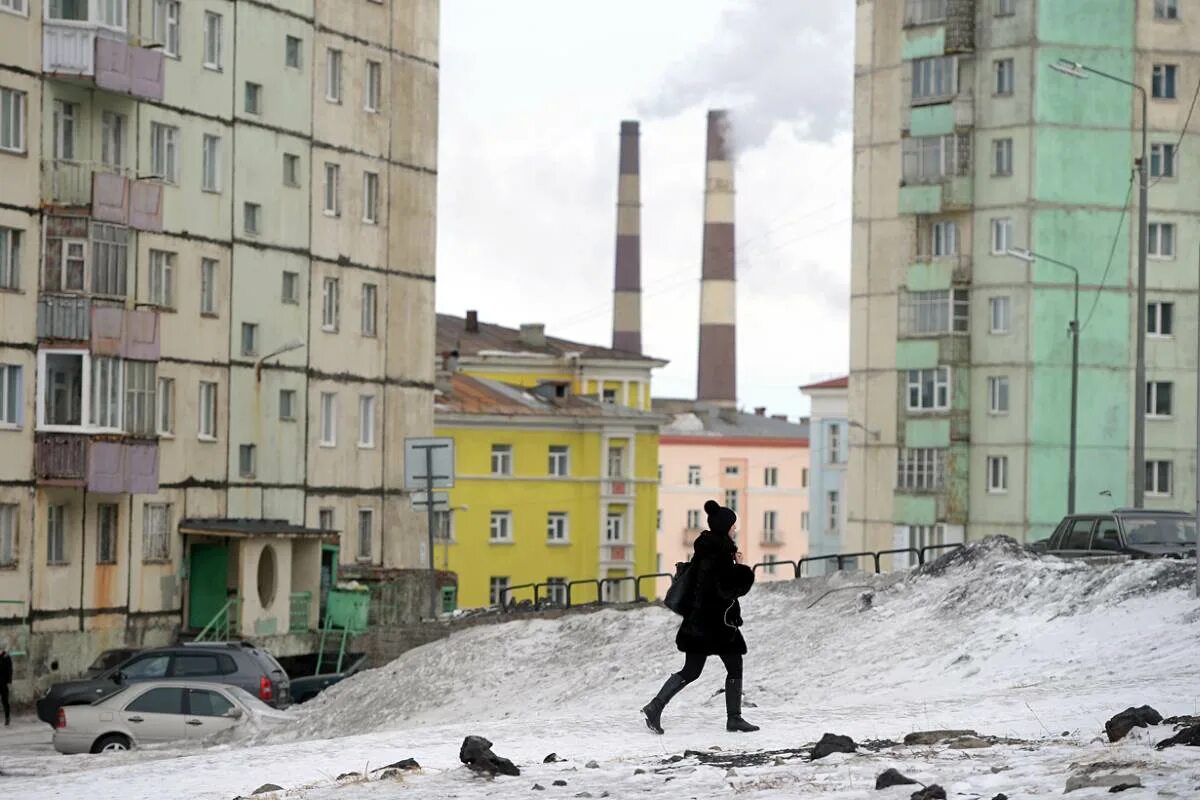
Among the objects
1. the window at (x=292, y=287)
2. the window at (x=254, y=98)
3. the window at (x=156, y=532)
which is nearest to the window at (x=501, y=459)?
the window at (x=292, y=287)

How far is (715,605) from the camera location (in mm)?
20359

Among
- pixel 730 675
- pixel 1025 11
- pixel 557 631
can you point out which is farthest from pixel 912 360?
pixel 730 675

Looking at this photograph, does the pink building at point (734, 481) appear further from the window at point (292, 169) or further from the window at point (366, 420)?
the window at point (292, 169)

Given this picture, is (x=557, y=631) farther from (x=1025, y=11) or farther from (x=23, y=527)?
(x=1025, y=11)

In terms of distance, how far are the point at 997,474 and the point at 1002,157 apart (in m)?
11.1

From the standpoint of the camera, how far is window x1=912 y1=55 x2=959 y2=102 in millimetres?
88000

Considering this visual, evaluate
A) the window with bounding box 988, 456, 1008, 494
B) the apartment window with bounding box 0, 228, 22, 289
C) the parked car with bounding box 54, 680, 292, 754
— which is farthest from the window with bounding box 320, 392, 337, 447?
the parked car with bounding box 54, 680, 292, 754

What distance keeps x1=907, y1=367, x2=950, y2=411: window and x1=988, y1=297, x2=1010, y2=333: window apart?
90.6 inches

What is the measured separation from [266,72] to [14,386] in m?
14.1

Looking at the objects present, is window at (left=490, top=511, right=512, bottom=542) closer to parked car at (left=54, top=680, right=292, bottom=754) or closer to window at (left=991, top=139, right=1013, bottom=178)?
window at (left=991, top=139, right=1013, bottom=178)

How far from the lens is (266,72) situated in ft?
212

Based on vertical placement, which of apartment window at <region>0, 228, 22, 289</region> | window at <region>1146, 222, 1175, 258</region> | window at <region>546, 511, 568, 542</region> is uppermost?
window at <region>1146, 222, 1175, 258</region>

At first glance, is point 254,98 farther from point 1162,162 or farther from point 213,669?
point 1162,162

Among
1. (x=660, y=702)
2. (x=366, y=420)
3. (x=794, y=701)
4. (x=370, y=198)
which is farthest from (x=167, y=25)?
(x=660, y=702)
